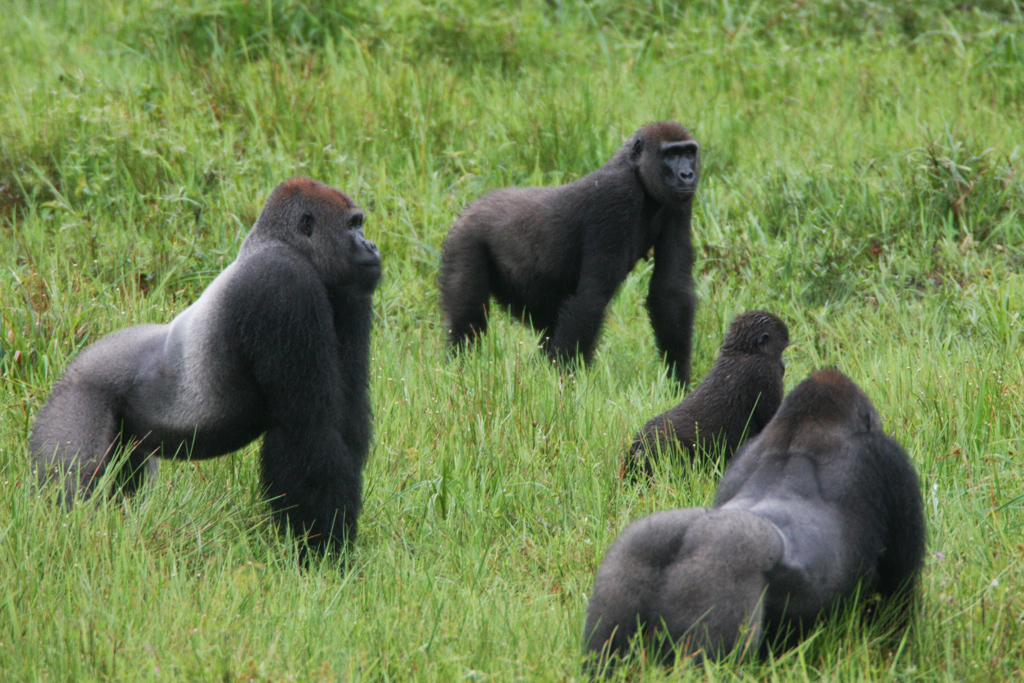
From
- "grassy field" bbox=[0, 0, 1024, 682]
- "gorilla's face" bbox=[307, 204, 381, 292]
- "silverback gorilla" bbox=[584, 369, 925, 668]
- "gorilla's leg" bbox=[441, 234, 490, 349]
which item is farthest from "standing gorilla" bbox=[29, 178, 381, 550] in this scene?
"gorilla's leg" bbox=[441, 234, 490, 349]

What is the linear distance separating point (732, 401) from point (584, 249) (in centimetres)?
178

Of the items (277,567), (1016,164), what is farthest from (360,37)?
(277,567)

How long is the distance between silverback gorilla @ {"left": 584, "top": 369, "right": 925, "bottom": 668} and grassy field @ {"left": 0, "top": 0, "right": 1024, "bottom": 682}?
10 cm

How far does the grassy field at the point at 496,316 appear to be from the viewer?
2.98 meters

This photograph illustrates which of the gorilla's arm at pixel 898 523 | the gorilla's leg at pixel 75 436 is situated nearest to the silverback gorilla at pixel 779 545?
the gorilla's arm at pixel 898 523

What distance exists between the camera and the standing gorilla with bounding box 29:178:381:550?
3488 millimetres

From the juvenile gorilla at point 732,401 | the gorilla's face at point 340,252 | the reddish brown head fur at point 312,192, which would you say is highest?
the reddish brown head fur at point 312,192

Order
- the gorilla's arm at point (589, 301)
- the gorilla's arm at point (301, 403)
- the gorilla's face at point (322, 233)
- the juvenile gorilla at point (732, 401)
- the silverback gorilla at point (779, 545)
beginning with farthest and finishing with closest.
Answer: the gorilla's arm at point (589, 301) → the juvenile gorilla at point (732, 401) → the gorilla's face at point (322, 233) → the gorilla's arm at point (301, 403) → the silverback gorilla at point (779, 545)

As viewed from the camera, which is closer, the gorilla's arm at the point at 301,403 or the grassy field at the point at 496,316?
the grassy field at the point at 496,316

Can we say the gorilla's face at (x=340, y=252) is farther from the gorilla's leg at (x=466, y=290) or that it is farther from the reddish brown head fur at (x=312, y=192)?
the gorilla's leg at (x=466, y=290)

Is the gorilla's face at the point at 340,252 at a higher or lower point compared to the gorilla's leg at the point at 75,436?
higher

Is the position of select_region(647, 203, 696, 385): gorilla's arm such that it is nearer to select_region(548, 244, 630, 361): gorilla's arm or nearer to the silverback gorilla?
select_region(548, 244, 630, 361): gorilla's arm

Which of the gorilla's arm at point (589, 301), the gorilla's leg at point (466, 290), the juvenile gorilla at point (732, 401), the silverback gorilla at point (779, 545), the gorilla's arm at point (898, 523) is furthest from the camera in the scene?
the gorilla's leg at point (466, 290)

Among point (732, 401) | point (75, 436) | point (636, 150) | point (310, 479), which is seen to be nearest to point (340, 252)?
point (310, 479)
